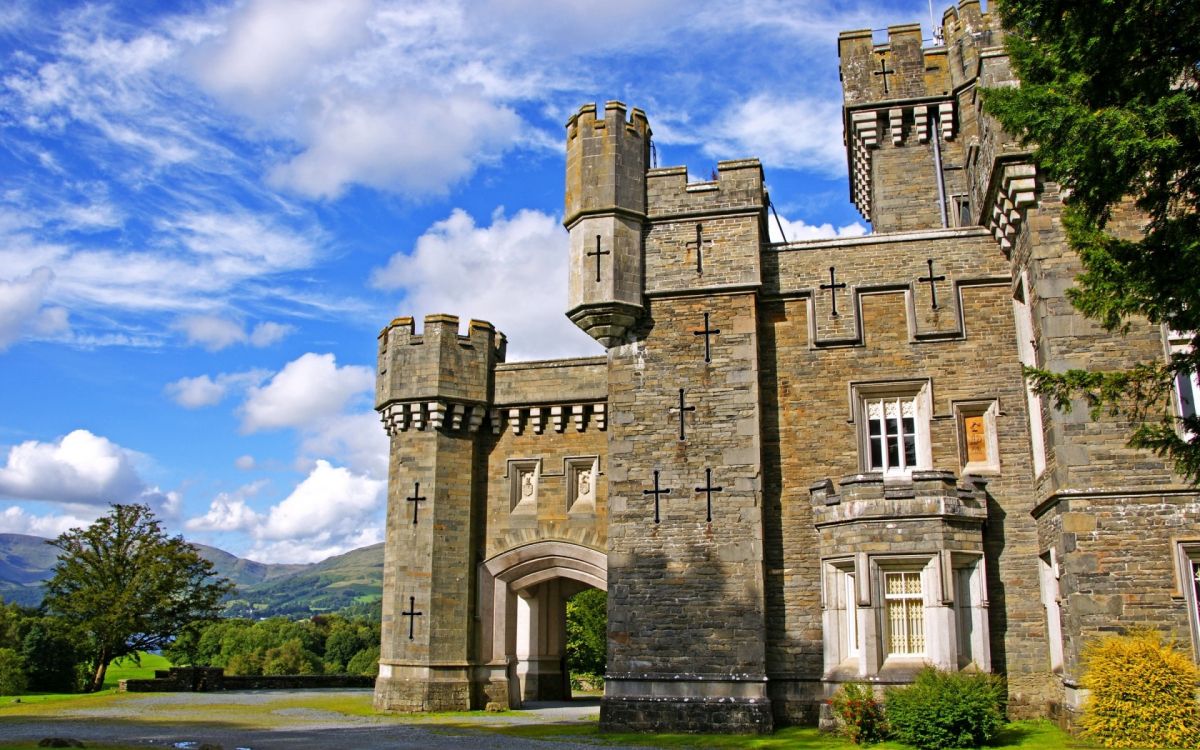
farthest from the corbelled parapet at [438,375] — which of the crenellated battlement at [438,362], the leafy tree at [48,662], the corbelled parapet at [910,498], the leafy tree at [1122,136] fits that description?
the leafy tree at [48,662]

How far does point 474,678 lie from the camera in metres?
19.8

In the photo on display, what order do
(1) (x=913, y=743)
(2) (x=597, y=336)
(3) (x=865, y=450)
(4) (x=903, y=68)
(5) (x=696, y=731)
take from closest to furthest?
1. (1) (x=913, y=743)
2. (5) (x=696, y=731)
3. (3) (x=865, y=450)
4. (2) (x=597, y=336)
5. (4) (x=903, y=68)

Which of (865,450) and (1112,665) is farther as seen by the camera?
(865,450)

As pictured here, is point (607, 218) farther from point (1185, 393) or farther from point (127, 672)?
point (127, 672)

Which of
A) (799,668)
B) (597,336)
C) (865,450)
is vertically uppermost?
(597,336)

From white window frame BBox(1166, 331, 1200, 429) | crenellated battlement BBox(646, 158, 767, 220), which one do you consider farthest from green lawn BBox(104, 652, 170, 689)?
white window frame BBox(1166, 331, 1200, 429)

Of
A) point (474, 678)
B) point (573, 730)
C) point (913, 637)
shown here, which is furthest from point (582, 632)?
point (913, 637)

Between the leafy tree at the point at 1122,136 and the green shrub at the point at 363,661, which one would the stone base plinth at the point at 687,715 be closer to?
the leafy tree at the point at 1122,136

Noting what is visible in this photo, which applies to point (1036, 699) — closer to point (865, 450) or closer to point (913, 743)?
point (913, 743)

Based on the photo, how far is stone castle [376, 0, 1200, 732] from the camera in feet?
47.3

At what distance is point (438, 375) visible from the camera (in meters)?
20.5

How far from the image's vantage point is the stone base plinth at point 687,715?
15570 mm

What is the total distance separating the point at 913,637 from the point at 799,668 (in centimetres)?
207

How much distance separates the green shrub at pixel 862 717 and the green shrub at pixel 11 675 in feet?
98.4
